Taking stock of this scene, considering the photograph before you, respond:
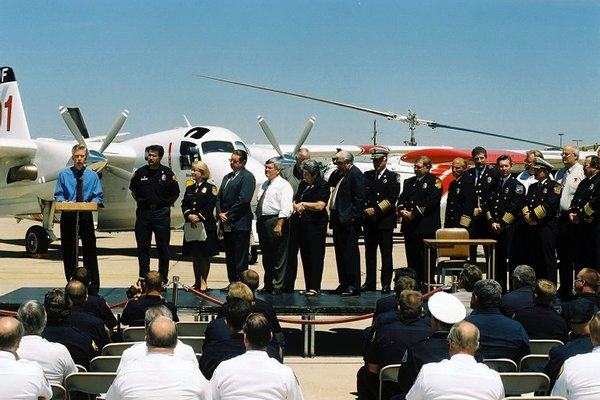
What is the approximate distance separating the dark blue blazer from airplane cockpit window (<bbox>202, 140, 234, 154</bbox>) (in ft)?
28.4

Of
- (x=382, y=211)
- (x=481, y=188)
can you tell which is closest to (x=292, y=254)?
(x=382, y=211)

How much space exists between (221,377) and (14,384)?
42.7 inches

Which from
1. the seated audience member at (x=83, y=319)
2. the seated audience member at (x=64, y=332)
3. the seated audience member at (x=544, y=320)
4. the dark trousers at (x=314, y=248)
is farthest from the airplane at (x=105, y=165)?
the seated audience member at (x=64, y=332)

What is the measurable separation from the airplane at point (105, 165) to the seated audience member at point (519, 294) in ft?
38.4

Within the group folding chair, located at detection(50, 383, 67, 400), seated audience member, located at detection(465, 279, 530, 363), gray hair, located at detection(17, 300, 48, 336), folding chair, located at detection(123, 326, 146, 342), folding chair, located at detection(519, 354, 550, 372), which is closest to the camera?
folding chair, located at detection(50, 383, 67, 400)

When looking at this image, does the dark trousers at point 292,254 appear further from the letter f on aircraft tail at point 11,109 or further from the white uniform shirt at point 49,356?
the letter f on aircraft tail at point 11,109

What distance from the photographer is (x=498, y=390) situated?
15.7 ft

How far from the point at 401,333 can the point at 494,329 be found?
67 cm

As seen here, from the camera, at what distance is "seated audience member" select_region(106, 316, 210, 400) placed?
4.83 meters

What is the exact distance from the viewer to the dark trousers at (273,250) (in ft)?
37.2

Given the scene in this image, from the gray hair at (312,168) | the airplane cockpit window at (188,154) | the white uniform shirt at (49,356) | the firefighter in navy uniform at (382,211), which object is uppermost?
the airplane cockpit window at (188,154)

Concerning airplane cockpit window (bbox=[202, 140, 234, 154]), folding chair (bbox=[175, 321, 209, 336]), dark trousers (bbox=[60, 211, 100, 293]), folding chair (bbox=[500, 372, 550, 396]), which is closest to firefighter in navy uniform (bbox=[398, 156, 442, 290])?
dark trousers (bbox=[60, 211, 100, 293])

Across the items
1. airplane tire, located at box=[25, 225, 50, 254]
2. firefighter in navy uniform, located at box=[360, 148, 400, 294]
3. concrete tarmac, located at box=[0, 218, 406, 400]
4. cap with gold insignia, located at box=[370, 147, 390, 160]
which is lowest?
concrete tarmac, located at box=[0, 218, 406, 400]

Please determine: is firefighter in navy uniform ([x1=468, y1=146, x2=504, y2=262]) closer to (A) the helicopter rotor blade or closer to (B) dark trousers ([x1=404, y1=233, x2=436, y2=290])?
(B) dark trousers ([x1=404, y1=233, x2=436, y2=290])
